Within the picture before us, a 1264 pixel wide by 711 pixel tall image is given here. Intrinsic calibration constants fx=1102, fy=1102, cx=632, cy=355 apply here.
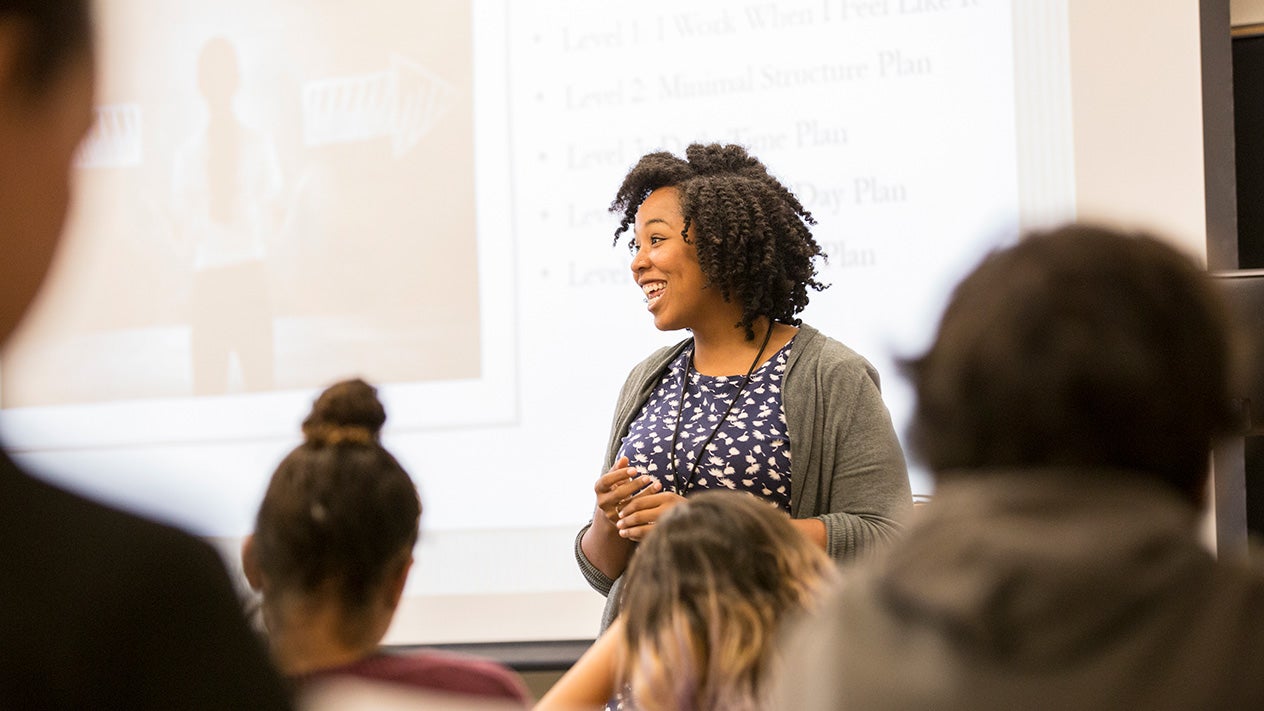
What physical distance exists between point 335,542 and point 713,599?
44 centimetres

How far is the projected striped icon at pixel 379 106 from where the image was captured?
9.68 ft

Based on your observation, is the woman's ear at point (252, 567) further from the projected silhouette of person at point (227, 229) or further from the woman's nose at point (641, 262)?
the projected silhouette of person at point (227, 229)

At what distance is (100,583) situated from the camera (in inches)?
12.4

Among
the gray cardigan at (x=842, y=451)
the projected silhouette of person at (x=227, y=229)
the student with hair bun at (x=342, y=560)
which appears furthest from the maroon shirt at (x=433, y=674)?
the projected silhouette of person at (x=227, y=229)

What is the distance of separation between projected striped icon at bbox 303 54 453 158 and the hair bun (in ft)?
5.51

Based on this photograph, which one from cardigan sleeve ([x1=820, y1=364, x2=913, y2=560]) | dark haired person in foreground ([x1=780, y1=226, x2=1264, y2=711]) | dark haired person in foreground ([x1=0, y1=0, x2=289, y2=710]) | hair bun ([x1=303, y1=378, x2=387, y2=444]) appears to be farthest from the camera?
cardigan sleeve ([x1=820, y1=364, x2=913, y2=560])

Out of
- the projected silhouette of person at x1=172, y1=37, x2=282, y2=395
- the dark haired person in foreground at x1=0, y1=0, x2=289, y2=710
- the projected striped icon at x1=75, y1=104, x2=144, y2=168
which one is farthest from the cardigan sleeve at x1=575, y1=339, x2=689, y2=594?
the projected striped icon at x1=75, y1=104, x2=144, y2=168

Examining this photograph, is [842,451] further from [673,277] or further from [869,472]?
[673,277]

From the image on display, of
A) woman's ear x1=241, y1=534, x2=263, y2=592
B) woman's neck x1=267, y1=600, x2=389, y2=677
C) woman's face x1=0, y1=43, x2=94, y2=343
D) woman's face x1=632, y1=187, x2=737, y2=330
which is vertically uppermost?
woman's face x1=632, y1=187, x2=737, y2=330

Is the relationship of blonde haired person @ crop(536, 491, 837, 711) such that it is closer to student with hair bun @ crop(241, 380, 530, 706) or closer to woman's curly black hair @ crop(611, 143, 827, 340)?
student with hair bun @ crop(241, 380, 530, 706)

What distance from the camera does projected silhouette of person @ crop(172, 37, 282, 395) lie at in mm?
3004

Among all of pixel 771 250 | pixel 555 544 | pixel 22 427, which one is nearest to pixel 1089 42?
pixel 771 250

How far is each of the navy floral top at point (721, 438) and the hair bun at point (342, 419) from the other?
623 mm

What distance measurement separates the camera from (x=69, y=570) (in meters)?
0.31
